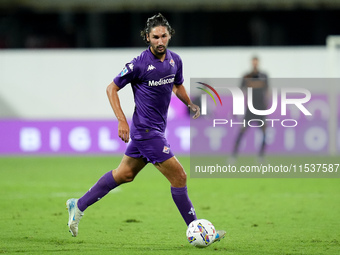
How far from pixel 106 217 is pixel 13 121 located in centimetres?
875

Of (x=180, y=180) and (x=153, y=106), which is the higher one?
(x=153, y=106)

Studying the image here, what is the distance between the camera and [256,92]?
15.9m

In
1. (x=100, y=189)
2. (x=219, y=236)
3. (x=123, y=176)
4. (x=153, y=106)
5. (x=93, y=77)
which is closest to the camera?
(x=219, y=236)

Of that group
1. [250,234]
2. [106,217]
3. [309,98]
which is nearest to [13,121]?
[309,98]

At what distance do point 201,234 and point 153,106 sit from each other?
48.5 inches

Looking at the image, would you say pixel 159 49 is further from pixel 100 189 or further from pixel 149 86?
pixel 100 189

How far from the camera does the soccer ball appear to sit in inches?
264

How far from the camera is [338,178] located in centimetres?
1370

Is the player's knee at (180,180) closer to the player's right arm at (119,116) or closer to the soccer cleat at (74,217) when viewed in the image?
the player's right arm at (119,116)

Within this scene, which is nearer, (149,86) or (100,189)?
(149,86)

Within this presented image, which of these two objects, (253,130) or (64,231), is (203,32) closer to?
(253,130)

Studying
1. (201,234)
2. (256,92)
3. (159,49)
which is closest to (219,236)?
(201,234)

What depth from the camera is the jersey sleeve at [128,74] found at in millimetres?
6781

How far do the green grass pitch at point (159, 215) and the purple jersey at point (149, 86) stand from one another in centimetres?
109
